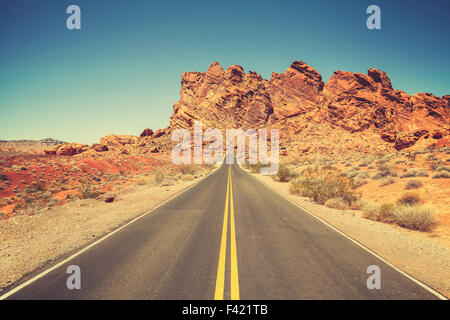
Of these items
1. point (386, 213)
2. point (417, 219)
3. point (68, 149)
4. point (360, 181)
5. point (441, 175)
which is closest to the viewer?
point (417, 219)

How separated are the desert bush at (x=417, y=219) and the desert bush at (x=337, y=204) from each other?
284 cm

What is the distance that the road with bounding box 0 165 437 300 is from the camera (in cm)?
360

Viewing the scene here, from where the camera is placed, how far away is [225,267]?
441 cm

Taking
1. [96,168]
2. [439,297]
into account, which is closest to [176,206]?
[439,297]

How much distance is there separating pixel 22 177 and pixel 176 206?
71.2 ft

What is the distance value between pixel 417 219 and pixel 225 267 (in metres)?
8.17

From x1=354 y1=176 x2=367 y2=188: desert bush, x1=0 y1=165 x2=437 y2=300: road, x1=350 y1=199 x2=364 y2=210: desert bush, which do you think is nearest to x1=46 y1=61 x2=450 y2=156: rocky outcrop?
x1=354 y1=176 x2=367 y2=188: desert bush

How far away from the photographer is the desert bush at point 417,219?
785 cm

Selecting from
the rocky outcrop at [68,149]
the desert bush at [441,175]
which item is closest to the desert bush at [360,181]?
the desert bush at [441,175]

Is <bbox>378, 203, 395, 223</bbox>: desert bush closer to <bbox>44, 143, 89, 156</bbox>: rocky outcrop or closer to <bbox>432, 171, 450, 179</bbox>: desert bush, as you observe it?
<bbox>432, 171, 450, 179</bbox>: desert bush

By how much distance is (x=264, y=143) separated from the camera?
94.1 m

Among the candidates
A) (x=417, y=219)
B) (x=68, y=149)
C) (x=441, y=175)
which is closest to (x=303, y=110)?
(x=441, y=175)

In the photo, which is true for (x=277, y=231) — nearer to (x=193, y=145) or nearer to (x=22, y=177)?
(x=22, y=177)

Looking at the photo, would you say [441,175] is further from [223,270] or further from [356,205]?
[223,270]
